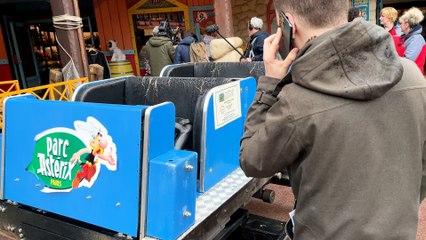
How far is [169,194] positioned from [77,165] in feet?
1.68

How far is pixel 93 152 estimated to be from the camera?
1710 millimetres

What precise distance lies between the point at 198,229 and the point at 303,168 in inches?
36.1

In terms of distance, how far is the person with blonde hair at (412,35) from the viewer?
4.16 meters

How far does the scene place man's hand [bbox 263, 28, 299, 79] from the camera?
1.09 meters

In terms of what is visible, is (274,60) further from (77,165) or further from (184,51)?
(184,51)

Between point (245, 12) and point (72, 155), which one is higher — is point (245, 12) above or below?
above

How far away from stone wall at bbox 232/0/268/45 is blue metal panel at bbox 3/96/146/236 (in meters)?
7.31

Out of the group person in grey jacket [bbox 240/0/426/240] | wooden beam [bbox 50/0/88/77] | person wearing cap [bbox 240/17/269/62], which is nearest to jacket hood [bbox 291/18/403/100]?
person in grey jacket [bbox 240/0/426/240]

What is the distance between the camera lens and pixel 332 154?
0.94 m

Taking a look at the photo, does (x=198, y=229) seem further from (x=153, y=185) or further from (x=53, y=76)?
(x=53, y=76)

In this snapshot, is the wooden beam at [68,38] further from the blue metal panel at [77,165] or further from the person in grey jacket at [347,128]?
the person in grey jacket at [347,128]

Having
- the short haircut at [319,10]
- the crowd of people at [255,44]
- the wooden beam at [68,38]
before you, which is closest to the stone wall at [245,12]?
the crowd of people at [255,44]

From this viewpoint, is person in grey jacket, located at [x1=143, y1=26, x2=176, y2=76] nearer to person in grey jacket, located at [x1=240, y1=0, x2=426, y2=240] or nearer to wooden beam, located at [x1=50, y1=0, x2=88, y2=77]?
wooden beam, located at [x1=50, y1=0, x2=88, y2=77]

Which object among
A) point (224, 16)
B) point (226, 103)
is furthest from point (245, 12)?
point (226, 103)
